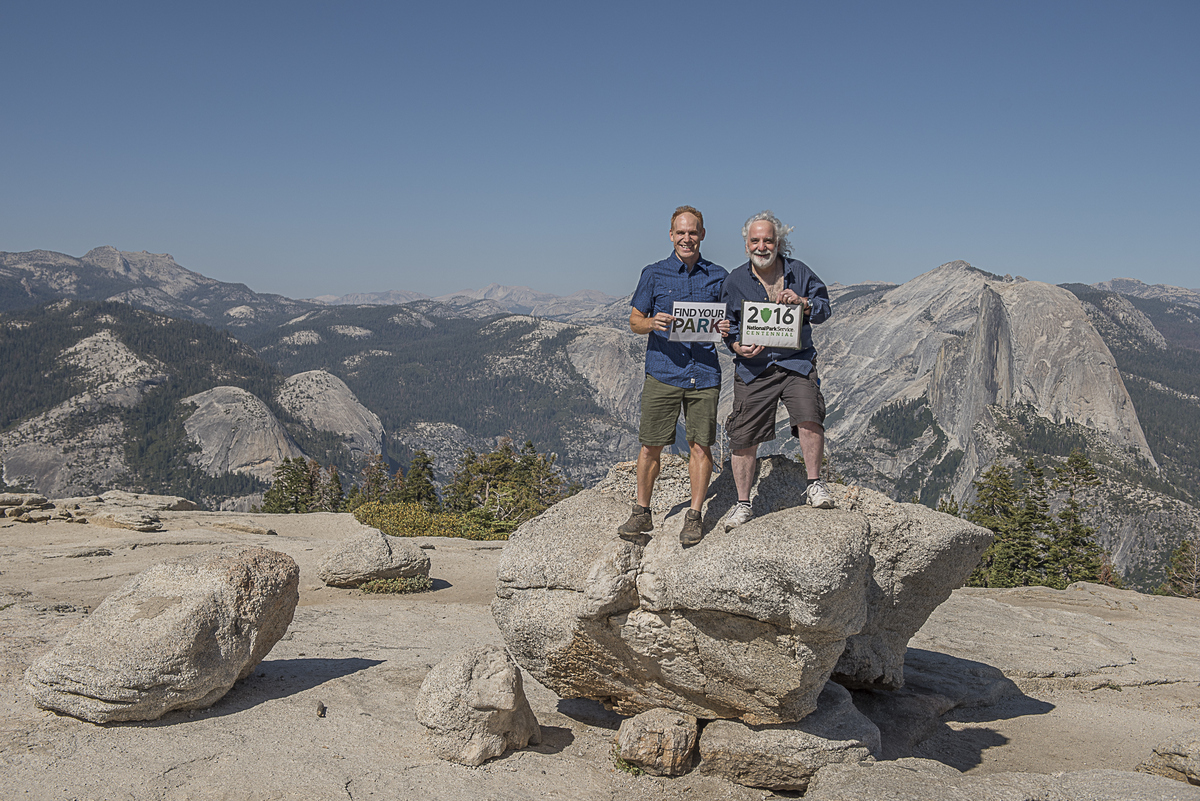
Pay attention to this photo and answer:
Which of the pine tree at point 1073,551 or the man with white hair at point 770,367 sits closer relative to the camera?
the man with white hair at point 770,367

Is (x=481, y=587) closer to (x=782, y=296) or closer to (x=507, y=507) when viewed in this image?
(x=782, y=296)

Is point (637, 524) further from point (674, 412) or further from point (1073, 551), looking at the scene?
point (1073, 551)

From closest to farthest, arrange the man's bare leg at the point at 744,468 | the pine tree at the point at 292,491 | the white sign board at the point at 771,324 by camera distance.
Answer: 1. the white sign board at the point at 771,324
2. the man's bare leg at the point at 744,468
3. the pine tree at the point at 292,491

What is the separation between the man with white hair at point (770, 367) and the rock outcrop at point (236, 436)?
174981 millimetres

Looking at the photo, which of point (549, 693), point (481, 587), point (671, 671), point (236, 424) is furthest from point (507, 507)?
point (236, 424)

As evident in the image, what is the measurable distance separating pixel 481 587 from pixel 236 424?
570 ft

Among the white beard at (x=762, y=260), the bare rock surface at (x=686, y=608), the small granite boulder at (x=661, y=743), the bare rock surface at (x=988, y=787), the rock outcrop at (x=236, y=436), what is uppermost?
the white beard at (x=762, y=260)

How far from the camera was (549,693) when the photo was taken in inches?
444

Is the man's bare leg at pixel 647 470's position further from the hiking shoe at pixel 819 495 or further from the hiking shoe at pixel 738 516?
the hiking shoe at pixel 819 495

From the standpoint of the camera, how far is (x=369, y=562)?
17.8m

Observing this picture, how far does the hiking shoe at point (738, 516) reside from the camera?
7.91 metres

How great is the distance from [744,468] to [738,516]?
55 centimetres

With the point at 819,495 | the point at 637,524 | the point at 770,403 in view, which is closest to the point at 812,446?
the point at 819,495

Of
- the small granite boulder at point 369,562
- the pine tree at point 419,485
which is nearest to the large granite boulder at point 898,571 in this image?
the small granite boulder at point 369,562
